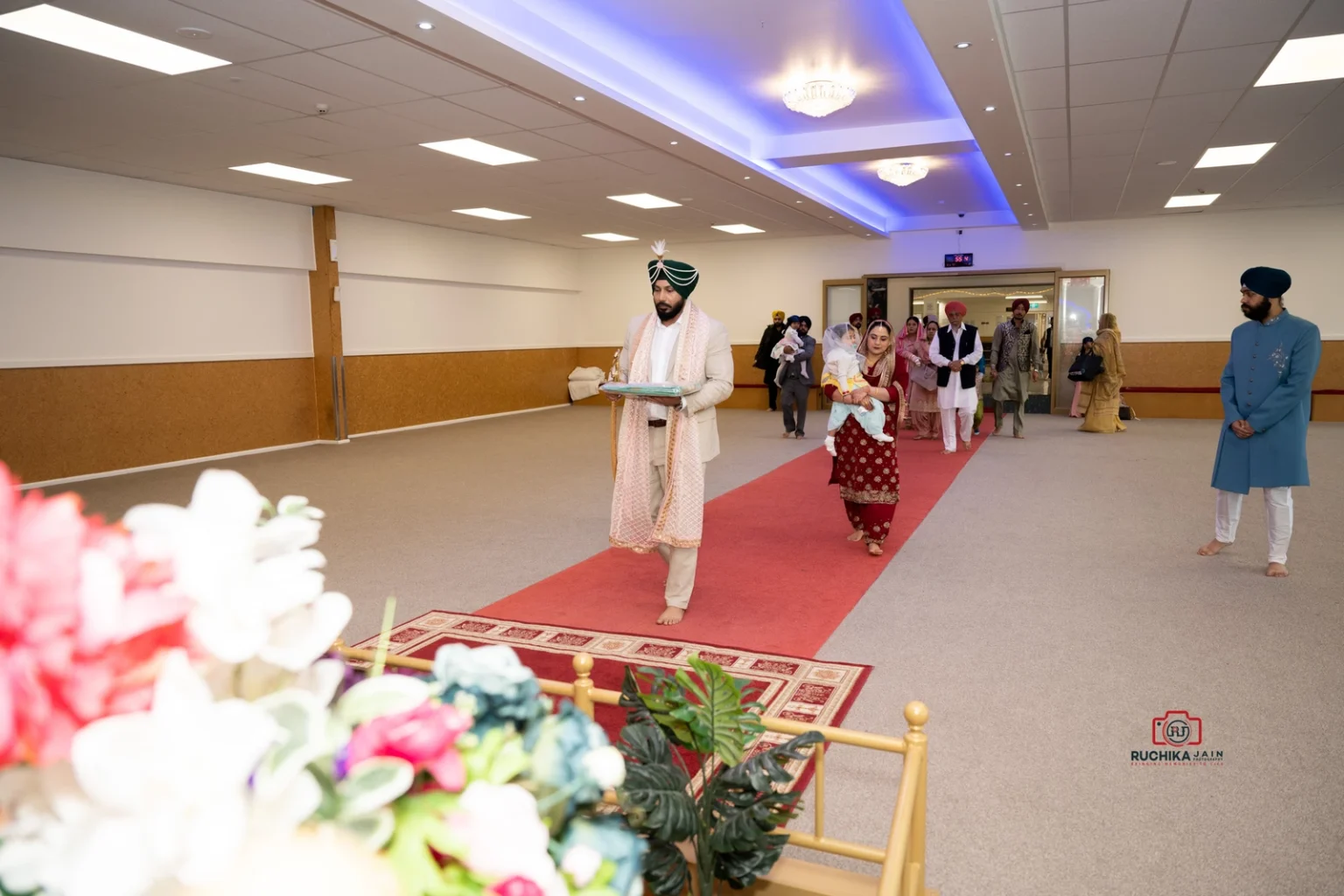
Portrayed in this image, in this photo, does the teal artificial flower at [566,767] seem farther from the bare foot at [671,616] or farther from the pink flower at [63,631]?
the bare foot at [671,616]

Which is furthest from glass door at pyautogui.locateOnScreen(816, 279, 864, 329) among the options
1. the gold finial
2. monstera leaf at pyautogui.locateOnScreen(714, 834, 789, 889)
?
monstera leaf at pyautogui.locateOnScreen(714, 834, 789, 889)

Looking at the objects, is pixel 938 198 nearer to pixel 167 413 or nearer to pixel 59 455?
pixel 167 413

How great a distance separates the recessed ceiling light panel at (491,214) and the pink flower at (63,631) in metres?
11.5

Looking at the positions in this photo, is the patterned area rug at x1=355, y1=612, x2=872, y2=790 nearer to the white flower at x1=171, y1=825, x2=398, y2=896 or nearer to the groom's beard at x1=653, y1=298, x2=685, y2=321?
the groom's beard at x1=653, y1=298, x2=685, y2=321

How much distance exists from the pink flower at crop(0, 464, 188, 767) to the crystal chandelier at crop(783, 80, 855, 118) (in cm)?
725

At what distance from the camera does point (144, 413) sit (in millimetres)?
9281

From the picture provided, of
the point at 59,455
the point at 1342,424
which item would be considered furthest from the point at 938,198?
the point at 59,455

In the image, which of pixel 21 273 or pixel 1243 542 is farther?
pixel 21 273

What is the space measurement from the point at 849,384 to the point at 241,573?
504cm

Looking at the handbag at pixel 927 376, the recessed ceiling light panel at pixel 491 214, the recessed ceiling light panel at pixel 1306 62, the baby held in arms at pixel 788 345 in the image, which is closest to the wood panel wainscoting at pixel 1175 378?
the handbag at pixel 927 376

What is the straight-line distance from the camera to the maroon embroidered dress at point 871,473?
547 cm

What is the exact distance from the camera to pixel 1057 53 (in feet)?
18.6

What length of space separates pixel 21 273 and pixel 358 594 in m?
5.83

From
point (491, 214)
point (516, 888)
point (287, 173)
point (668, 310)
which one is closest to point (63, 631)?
point (516, 888)
